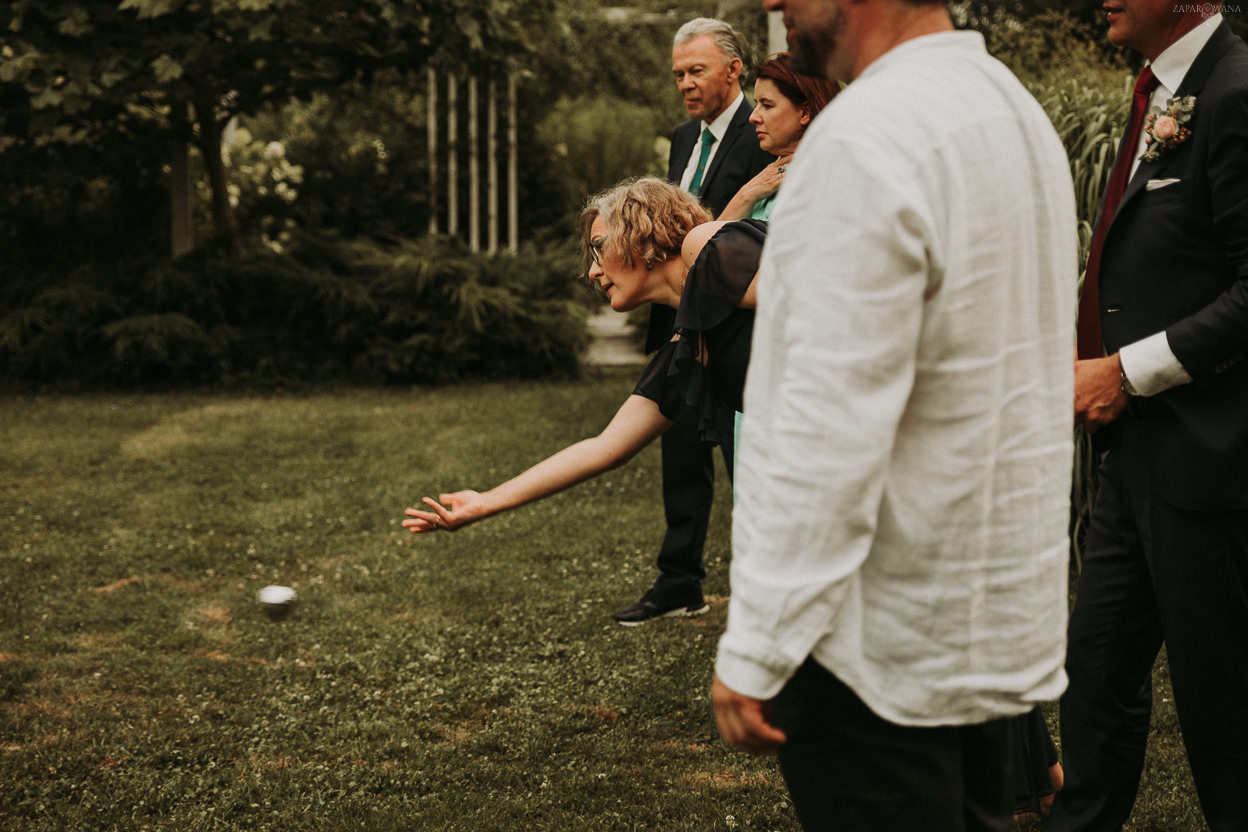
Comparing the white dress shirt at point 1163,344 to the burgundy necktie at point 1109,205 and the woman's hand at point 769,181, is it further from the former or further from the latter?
the woman's hand at point 769,181

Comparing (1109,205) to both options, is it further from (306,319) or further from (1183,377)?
(306,319)

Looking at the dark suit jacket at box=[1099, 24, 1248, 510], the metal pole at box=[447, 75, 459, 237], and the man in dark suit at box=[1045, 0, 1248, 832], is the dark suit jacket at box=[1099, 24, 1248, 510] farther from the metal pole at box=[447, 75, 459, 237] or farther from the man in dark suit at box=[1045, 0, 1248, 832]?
the metal pole at box=[447, 75, 459, 237]

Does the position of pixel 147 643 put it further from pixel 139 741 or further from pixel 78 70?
pixel 78 70

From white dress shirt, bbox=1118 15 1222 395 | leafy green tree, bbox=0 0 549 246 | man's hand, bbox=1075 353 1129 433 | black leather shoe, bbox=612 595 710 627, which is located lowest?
black leather shoe, bbox=612 595 710 627

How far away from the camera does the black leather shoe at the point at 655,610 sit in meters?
4.78

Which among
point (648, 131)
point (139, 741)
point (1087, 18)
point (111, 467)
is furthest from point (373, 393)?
point (1087, 18)

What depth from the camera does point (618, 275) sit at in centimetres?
284

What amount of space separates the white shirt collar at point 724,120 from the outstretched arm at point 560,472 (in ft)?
6.88

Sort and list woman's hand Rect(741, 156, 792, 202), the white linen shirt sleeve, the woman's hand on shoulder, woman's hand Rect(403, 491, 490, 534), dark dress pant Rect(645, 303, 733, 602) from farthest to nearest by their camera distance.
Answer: dark dress pant Rect(645, 303, 733, 602)
woman's hand Rect(741, 156, 792, 202)
the woman's hand on shoulder
woman's hand Rect(403, 491, 490, 534)
the white linen shirt sleeve

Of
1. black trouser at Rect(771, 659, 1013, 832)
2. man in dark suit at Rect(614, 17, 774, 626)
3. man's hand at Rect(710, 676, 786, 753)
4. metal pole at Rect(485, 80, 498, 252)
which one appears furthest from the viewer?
metal pole at Rect(485, 80, 498, 252)

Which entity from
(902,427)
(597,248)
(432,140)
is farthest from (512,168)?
(902,427)

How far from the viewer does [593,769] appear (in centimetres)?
358

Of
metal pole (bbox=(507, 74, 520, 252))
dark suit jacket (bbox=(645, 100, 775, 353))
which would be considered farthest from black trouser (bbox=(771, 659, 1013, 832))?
metal pole (bbox=(507, 74, 520, 252))

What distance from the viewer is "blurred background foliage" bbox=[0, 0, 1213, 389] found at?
9273mm
